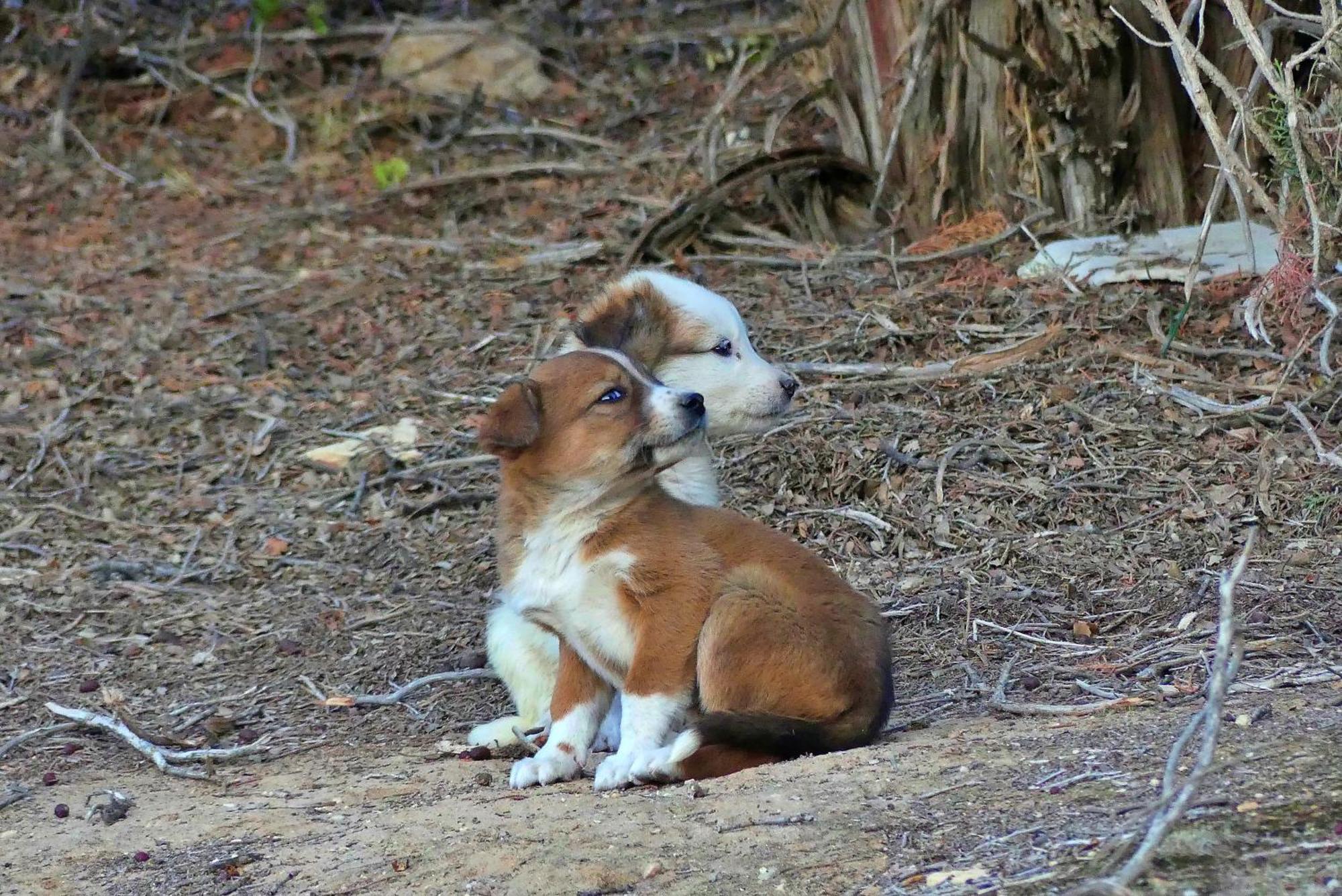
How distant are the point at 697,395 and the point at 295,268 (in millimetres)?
6129

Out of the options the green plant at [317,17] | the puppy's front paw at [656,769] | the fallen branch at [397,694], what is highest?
the green plant at [317,17]

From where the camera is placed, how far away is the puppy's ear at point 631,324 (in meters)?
6.49

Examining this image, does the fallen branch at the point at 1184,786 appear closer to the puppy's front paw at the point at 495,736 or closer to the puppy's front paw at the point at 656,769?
the puppy's front paw at the point at 656,769

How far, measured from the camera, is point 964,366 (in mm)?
8133

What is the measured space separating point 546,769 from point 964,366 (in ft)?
12.6

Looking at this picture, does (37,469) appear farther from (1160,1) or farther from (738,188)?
(1160,1)

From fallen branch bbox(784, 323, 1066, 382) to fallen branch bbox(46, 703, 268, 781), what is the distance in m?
3.65

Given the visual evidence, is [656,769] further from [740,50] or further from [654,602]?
[740,50]

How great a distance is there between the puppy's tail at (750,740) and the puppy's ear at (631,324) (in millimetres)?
2079

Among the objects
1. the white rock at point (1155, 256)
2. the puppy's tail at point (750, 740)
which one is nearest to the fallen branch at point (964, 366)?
the white rock at point (1155, 256)

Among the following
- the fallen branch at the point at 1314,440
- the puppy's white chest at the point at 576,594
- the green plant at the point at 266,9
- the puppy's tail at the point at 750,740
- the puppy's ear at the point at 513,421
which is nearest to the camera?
the puppy's tail at the point at 750,740

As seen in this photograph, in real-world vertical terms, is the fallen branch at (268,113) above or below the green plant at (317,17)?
below

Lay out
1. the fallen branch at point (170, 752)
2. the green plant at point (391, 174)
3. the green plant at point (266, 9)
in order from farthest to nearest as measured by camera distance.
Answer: the green plant at point (266, 9) < the green plant at point (391, 174) < the fallen branch at point (170, 752)

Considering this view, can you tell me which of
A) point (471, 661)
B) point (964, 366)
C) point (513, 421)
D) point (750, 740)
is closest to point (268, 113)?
point (964, 366)
